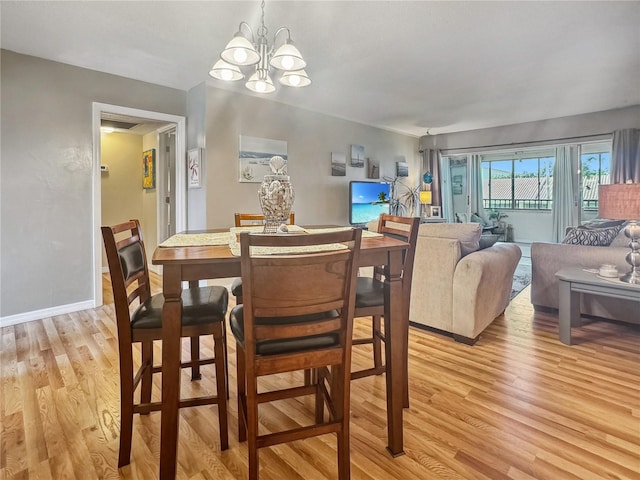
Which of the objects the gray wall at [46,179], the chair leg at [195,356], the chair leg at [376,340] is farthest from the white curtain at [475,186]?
the chair leg at [195,356]

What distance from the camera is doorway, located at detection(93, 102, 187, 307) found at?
341 cm

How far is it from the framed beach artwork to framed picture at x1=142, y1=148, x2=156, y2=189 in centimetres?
171

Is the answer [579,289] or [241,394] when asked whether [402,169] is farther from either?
[241,394]

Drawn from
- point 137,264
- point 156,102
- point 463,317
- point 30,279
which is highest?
point 156,102

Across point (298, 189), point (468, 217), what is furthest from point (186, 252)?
point (468, 217)

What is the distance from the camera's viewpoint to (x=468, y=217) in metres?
7.13

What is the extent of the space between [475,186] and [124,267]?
7264 mm

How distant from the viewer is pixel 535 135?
18.4 feet

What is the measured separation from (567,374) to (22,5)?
4210 millimetres

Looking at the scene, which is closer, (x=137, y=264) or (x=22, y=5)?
(x=137, y=264)

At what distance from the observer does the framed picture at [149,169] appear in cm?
494

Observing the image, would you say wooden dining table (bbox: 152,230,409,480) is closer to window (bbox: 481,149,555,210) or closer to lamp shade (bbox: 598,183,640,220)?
lamp shade (bbox: 598,183,640,220)

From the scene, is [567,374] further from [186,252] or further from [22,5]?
[22,5]

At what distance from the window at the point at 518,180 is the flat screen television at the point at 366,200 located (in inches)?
121
